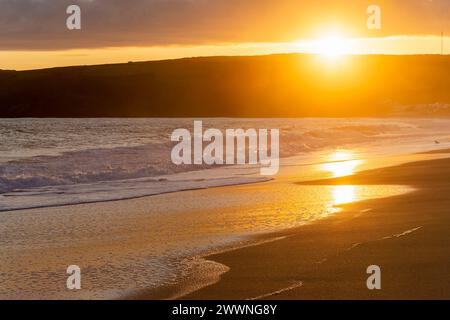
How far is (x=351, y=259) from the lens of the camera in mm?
9625

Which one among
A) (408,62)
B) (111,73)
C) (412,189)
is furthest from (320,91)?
(412,189)

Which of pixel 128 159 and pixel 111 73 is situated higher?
pixel 111 73

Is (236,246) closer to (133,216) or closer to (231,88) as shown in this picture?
(133,216)

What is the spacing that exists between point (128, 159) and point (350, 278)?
845 inches

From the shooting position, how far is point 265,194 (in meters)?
17.4

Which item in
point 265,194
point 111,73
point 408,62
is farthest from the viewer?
point 111,73

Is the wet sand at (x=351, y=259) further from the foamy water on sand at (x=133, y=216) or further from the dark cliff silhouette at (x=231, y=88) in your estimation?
the dark cliff silhouette at (x=231, y=88)

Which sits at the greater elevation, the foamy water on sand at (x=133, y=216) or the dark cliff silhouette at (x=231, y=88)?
the dark cliff silhouette at (x=231, y=88)

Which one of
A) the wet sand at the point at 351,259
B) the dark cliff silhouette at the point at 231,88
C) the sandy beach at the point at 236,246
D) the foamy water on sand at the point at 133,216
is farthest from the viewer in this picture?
the dark cliff silhouette at the point at 231,88

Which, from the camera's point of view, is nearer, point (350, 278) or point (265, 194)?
point (350, 278)

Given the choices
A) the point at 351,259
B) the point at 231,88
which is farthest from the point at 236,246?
the point at 231,88

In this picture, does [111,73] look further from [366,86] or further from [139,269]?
[139,269]

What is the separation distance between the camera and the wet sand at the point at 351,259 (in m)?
8.12

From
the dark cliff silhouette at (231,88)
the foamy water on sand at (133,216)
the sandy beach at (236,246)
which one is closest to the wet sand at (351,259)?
the sandy beach at (236,246)
